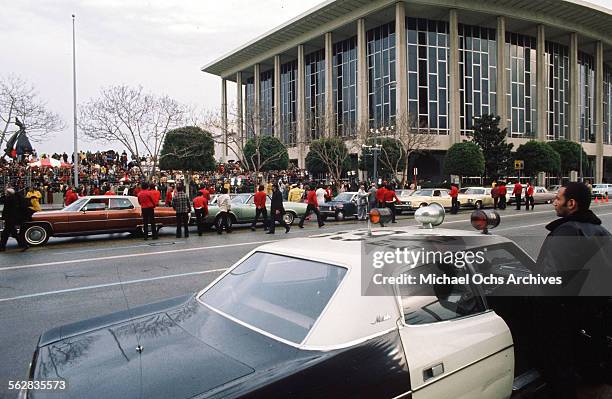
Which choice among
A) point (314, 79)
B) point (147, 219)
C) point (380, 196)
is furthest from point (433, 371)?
point (314, 79)

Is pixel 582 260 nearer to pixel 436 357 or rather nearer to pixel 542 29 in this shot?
pixel 436 357

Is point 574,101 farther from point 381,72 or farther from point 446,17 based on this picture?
point 381,72

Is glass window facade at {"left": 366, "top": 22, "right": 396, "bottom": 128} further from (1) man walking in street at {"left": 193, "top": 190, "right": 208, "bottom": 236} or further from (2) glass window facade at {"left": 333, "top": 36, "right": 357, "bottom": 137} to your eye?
(1) man walking in street at {"left": 193, "top": 190, "right": 208, "bottom": 236}

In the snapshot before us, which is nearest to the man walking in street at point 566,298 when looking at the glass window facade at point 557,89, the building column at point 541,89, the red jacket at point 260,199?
the red jacket at point 260,199

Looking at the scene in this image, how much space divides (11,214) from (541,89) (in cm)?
5460

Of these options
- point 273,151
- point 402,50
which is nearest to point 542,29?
point 402,50

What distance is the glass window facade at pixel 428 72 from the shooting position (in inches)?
1823

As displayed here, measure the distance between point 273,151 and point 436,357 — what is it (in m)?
41.1

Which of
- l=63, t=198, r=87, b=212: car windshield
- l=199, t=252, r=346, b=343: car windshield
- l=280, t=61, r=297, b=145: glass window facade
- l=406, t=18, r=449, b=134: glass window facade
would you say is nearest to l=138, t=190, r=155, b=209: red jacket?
l=63, t=198, r=87, b=212: car windshield

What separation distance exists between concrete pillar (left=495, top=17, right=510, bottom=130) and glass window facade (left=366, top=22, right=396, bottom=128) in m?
11.4

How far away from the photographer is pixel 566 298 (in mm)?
3102

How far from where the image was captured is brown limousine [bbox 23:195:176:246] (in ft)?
42.4

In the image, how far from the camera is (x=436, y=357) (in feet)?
8.34

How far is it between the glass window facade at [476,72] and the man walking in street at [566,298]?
4734 cm
